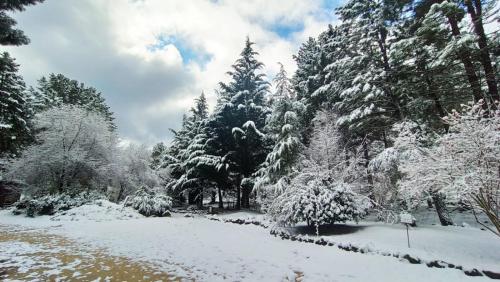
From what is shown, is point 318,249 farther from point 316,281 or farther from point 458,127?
point 458,127

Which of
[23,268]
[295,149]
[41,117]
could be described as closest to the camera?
[23,268]

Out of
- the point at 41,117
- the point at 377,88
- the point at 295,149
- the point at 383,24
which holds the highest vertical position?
the point at 383,24

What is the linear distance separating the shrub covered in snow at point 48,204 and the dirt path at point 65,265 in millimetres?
8919

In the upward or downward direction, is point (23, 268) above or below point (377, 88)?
below

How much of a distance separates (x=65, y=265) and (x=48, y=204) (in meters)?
13.3

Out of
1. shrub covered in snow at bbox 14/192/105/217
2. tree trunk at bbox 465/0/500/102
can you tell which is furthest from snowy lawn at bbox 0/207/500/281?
shrub covered in snow at bbox 14/192/105/217

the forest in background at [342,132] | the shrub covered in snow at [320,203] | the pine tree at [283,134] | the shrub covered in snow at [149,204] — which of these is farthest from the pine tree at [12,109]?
the shrub covered in snow at [320,203]

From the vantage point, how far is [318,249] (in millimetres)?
8070

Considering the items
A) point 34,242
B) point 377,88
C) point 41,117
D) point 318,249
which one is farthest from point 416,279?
point 41,117

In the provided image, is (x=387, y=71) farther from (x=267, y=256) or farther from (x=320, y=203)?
(x=267, y=256)

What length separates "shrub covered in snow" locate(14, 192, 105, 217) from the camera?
16.0 m

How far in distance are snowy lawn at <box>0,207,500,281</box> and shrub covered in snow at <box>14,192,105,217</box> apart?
6713 mm

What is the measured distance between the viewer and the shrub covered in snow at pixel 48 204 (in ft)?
52.4

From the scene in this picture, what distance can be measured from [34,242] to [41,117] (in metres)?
16.5
